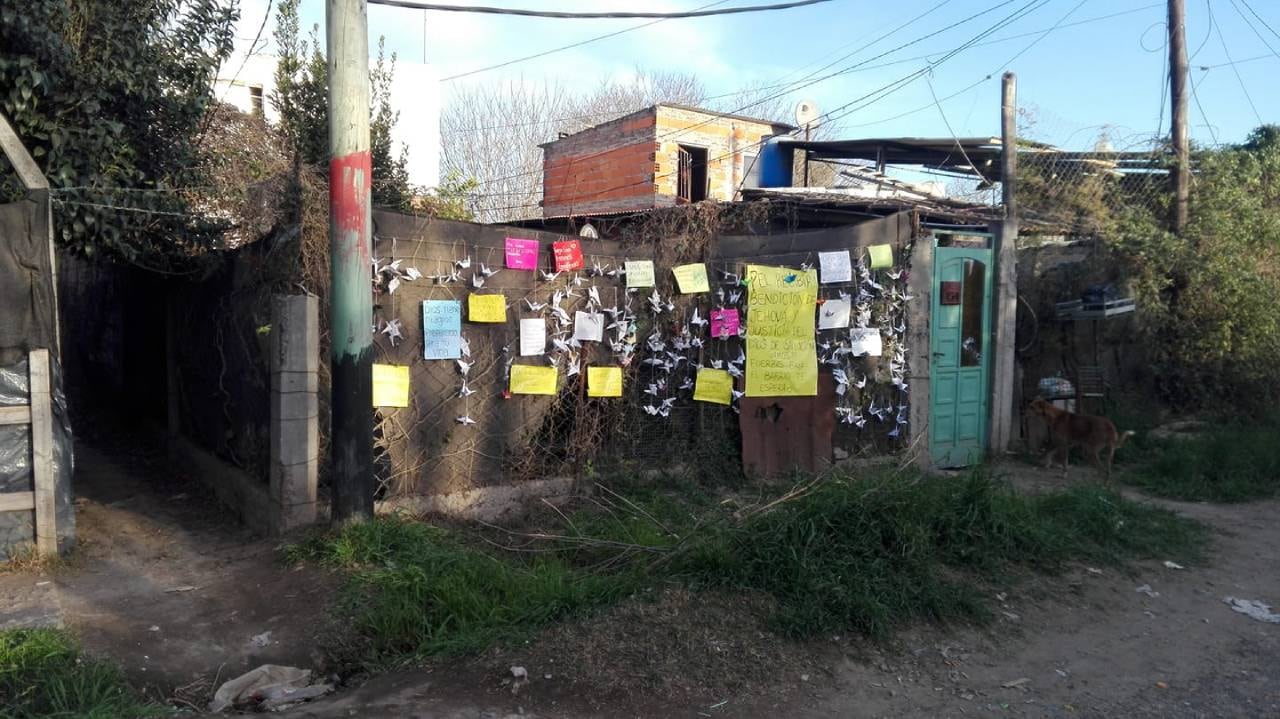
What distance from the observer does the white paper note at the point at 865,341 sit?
27.1 feet

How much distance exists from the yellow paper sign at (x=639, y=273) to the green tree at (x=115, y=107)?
12.2ft

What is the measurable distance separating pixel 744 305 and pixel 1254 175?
7897mm

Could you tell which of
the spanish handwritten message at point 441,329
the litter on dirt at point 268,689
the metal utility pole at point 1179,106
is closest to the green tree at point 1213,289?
the metal utility pole at point 1179,106

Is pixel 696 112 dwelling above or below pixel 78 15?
above

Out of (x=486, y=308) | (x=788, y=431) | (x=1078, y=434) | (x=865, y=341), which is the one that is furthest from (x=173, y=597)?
(x=1078, y=434)

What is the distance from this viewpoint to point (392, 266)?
19.9 feet

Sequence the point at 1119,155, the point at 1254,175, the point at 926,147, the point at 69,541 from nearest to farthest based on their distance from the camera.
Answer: the point at 69,541
the point at 1254,175
the point at 1119,155
the point at 926,147

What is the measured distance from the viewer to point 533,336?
6.82 metres

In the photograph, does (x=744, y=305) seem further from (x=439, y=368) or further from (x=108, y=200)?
(x=108, y=200)

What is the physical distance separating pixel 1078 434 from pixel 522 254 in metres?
6.05

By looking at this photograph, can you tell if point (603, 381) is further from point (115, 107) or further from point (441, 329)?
point (115, 107)

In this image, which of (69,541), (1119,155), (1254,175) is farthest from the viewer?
(1119,155)

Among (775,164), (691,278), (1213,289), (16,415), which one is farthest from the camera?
(775,164)

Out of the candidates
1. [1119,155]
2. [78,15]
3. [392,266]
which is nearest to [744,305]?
[392,266]
